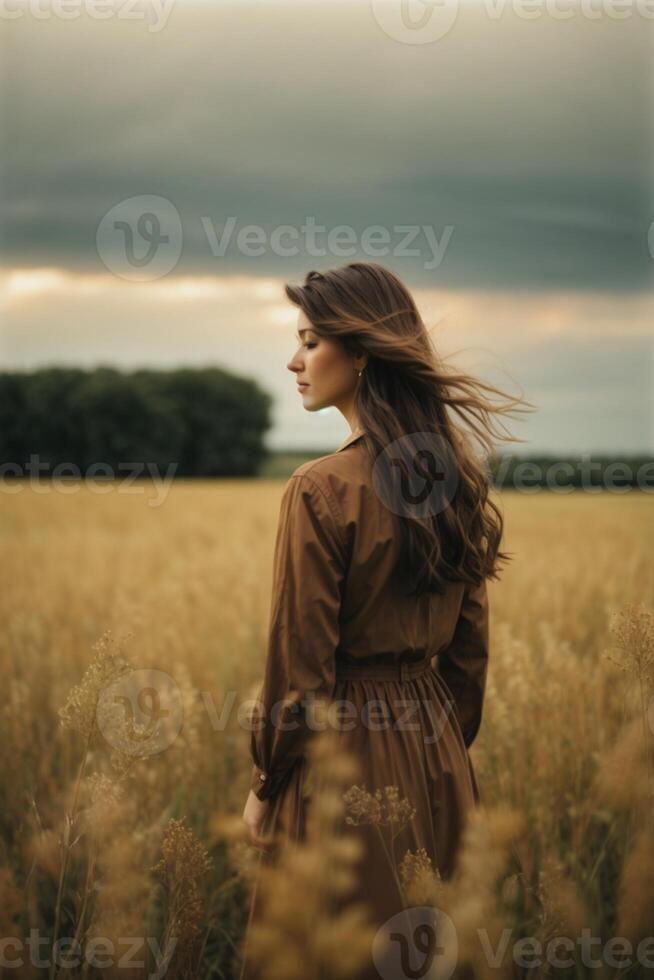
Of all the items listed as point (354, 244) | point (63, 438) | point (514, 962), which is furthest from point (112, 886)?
point (63, 438)

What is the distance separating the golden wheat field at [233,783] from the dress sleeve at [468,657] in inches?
13.2

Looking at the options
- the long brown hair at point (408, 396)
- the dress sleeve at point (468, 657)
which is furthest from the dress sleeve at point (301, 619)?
the dress sleeve at point (468, 657)

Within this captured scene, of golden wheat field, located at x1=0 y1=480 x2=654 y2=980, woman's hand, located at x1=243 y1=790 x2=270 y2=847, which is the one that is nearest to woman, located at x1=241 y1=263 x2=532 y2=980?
woman's hand, located at x1=243 y1=790 x2=270 y2=847

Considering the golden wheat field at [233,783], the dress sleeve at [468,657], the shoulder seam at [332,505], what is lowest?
the golden wheat field at [233,783]

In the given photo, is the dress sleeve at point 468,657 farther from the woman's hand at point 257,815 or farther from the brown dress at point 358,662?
the woman's hand at point 257,815

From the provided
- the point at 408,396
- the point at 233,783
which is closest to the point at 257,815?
the point at 408,396

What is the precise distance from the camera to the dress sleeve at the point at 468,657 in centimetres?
215

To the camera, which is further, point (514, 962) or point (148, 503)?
point (148, 503)

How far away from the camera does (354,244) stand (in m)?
3.81

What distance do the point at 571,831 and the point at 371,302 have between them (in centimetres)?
217

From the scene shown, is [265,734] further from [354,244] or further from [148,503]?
[148,503]

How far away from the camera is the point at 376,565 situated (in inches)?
69.6

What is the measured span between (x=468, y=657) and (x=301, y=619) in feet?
2.21

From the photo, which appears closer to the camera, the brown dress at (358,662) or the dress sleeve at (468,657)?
the brown dress at (358,662)
